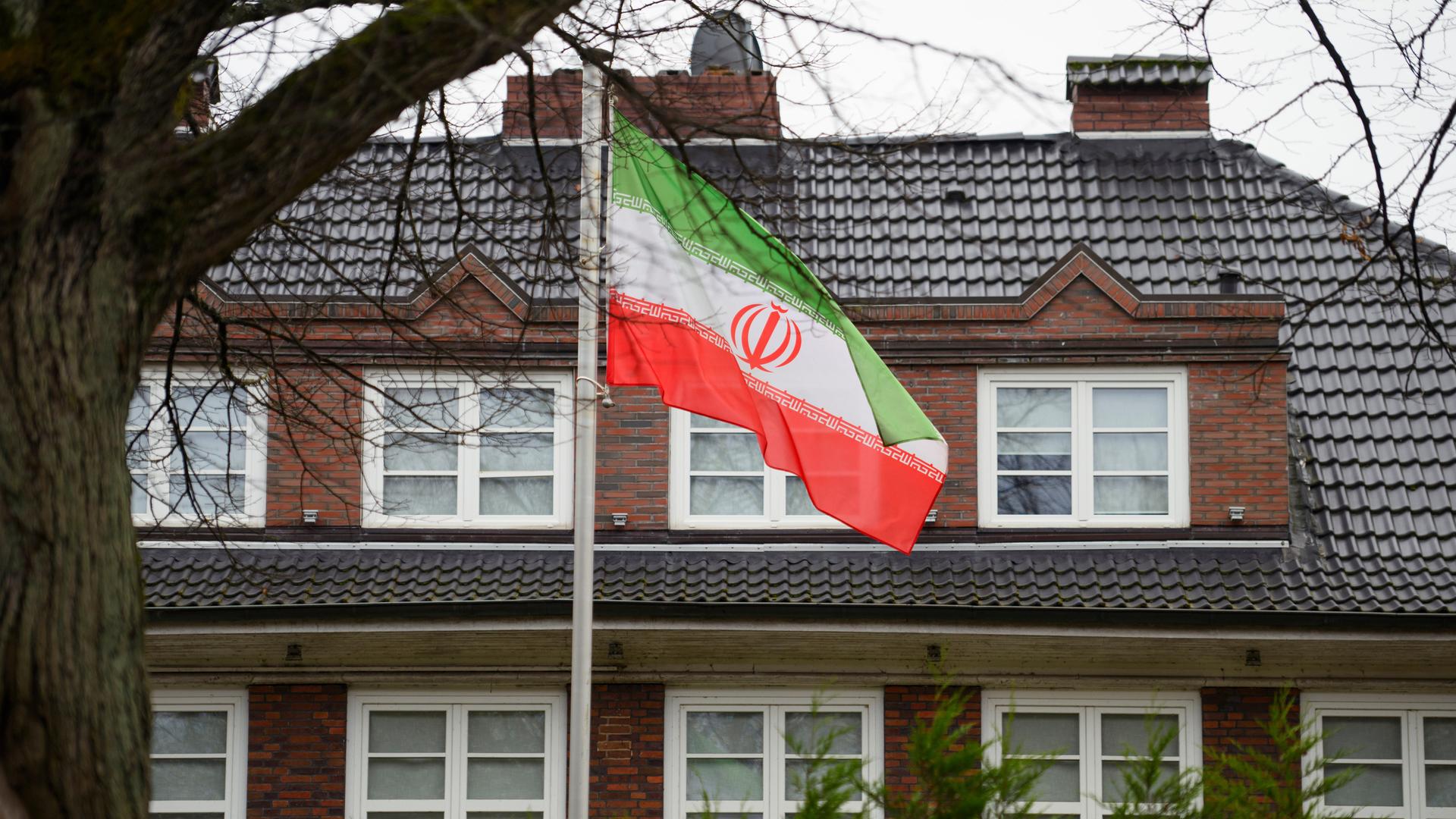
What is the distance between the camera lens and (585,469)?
984cm

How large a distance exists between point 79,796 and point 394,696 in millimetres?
9168

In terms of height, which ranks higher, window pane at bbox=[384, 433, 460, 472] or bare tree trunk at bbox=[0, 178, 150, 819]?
window pane at bbox=[384, 433, 460, 472]

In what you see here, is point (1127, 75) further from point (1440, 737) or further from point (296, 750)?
point (296, 750)

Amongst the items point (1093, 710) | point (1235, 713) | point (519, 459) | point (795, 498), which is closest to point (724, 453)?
point (795, 498)

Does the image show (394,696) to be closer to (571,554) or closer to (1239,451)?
(571,554)

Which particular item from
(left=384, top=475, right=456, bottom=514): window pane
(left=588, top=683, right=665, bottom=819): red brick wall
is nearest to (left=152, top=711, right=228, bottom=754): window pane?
(left=384, top=475, right=456, bottom=514): window pane

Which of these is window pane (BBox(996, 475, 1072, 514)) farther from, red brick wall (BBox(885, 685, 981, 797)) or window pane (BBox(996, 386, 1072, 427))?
red brick wall (BBox(885, 685, 981, 797))

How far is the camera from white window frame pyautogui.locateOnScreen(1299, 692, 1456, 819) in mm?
13133

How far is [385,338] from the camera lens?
13.8 metres

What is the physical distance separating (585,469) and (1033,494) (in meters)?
5.26

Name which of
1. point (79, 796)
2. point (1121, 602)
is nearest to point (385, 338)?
point (1121, 602)

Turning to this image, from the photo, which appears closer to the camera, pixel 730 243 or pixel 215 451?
pixel 730 243

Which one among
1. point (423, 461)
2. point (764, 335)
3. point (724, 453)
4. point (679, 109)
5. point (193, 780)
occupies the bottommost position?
point (193, 780)

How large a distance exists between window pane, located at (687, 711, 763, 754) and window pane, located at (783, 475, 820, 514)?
5.56ft
